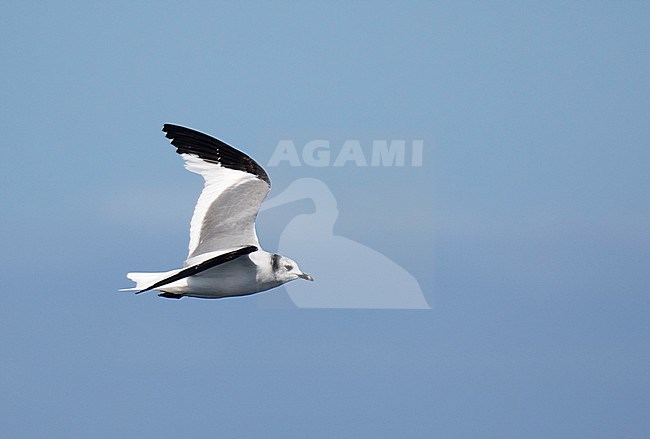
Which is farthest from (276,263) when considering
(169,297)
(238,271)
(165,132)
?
(165,132)

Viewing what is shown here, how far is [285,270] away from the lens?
7.64 m

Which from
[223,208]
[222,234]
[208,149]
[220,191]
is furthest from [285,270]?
[208,149]

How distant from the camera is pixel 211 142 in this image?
8.39 m

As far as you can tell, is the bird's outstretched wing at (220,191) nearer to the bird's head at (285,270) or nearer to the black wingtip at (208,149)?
the black wingtip at (208,149)

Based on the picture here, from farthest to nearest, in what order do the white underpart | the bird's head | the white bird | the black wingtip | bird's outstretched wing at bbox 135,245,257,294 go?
the black wingtip < the white underpart < the bird's head < the white bird < bird's outstretched wing at bbox 135,245,257,294

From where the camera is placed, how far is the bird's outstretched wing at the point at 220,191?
7.89m

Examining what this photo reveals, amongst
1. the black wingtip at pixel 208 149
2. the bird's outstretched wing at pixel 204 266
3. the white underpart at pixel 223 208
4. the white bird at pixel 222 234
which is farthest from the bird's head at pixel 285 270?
the black wingtip at pixel 208 149

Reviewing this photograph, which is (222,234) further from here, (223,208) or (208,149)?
(208,149)

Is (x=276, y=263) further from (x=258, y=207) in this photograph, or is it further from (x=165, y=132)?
(x=165, y=132)

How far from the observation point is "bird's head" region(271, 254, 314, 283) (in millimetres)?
7582

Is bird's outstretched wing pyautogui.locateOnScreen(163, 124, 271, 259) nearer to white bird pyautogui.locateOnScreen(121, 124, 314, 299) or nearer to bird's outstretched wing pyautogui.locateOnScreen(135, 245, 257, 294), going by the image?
white bird pyautogui.locateOnScreen(121, 124, 314, 299)

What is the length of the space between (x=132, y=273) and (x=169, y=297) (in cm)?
32

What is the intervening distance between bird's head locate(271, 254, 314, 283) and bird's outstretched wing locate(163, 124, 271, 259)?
0.86 ft

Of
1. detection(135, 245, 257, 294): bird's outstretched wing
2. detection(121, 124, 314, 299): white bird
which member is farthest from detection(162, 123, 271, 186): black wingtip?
detection(135, 245, 257, 294): bird's outstretched wing
